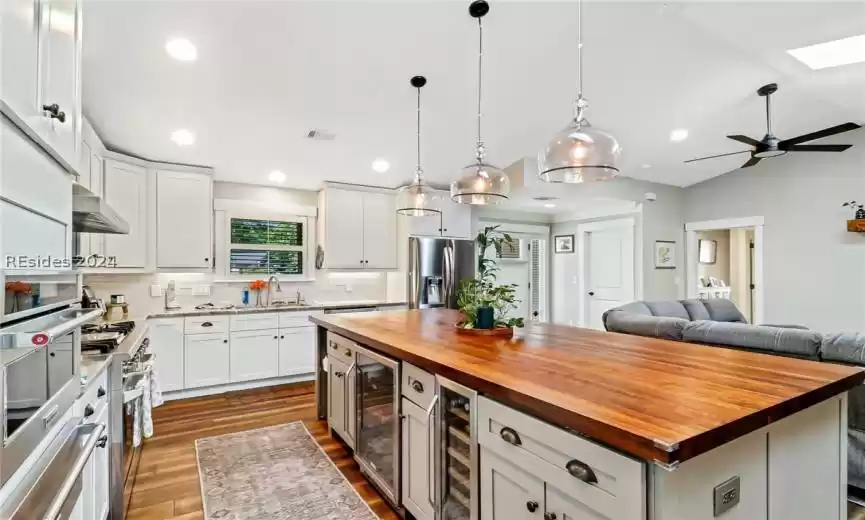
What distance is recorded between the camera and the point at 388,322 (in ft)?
10.0

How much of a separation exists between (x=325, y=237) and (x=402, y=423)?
11.1ft

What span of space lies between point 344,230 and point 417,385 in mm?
3508

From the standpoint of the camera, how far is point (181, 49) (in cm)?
275

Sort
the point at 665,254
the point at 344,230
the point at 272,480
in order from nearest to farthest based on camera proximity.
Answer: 1. the point at 272,480
2. the point at 344,230
3. the point at 665,254

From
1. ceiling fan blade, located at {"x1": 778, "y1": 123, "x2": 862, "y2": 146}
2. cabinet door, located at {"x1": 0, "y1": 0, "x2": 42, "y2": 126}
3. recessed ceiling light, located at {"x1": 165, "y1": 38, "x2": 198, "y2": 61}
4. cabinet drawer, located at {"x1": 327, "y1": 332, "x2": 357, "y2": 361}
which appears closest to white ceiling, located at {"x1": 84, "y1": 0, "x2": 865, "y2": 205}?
recessed ceiling light, located at {"x1": 165, "y1": 38, "x2": 198, "y2": 61}

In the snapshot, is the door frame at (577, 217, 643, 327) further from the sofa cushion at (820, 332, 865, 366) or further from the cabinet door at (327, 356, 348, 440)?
the cabinet door at (327, 356, 348, 440)

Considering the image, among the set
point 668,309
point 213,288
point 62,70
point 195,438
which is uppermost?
point 62,70

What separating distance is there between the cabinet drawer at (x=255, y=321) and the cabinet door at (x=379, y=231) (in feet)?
4.10

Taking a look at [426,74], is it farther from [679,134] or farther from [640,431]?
[679,134]

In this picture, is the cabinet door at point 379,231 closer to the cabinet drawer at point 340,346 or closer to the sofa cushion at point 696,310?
the cabinet drawer at point 340,346

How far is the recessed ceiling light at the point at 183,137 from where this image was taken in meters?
3.76

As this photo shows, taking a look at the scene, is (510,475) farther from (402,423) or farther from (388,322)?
(388,322)

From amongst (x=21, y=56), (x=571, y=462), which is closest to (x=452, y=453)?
(x=571, y=462)

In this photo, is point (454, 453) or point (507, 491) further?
point (454, 453)
